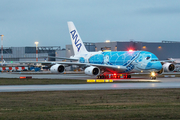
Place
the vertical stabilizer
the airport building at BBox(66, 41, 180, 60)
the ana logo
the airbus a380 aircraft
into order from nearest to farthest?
the airbus a380 aircraft
the vertical stabilizer
the ana logo
the airport building at BBox(66, 41, 180, 60)

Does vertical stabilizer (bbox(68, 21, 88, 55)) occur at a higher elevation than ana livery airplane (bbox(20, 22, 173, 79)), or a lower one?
higher

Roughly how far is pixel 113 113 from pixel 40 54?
152359mm

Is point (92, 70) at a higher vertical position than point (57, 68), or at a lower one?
lower

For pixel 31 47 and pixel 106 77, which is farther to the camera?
pixel 31 47

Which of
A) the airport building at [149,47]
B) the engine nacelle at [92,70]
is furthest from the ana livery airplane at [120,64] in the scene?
the airport building at [149,47]

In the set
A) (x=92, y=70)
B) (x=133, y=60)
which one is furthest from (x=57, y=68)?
(x=133, y=60)

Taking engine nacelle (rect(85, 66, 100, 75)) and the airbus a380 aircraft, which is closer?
the airbus a380 aircraft

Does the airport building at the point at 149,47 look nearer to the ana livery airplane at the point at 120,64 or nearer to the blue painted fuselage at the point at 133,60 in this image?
the ana livery airplane at the point at 120,64

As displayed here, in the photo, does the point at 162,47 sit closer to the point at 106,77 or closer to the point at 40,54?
the point at 106,77

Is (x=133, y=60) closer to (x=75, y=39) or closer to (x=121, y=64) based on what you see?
(x=121, y=64)

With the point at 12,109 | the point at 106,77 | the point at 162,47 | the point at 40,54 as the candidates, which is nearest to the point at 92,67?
the point at 106,77

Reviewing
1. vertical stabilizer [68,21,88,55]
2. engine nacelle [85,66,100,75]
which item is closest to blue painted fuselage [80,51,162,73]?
engine nacelle [85,66,100,75]

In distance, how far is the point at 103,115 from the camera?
1580cm

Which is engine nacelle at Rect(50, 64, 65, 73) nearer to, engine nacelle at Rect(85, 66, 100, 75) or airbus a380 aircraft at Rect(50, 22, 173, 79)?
airbus a380 aircraft at Rect(50, 22, 173, 79)
